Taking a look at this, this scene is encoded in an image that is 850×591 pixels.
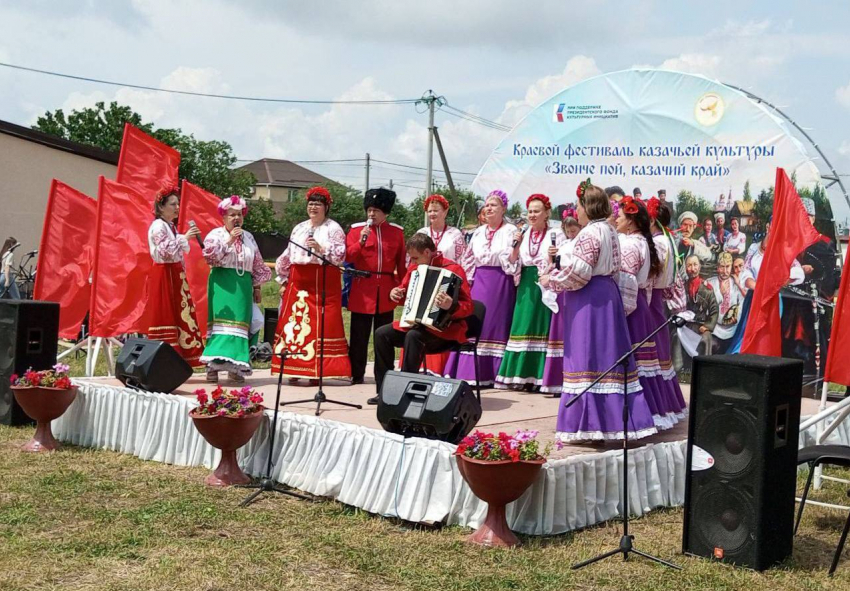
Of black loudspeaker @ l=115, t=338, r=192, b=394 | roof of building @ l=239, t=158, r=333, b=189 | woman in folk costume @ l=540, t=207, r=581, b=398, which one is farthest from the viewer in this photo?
roof of building @ l=239, t=158, r=333, b=189

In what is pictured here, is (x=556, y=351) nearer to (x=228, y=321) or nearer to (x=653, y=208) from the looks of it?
(x=653, y=208)

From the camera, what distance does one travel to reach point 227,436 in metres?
5.69

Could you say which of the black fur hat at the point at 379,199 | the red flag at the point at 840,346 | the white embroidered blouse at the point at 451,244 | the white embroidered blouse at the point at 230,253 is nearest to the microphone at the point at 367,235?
the black fur hat at the point at 379,199

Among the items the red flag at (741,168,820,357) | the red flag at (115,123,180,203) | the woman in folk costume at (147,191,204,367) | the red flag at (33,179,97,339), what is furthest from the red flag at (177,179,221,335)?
the red flag at (741,168,820,357)

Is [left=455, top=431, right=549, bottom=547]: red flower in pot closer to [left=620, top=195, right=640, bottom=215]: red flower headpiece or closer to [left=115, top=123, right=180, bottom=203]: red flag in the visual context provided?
[left=620, top=195, right=640, bottom=215]: red flower headpiece

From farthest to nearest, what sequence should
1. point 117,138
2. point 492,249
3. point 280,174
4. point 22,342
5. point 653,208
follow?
point 280,174 < point 117,138 < point 492,249 < point 22,342 < point 653,208

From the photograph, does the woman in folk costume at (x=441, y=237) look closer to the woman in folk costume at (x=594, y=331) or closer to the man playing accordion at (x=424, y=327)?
the man playing accordion at (x=424, y=327)

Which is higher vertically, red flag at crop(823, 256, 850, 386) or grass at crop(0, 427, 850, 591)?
red flag at crop(823, 256, 850, 386)

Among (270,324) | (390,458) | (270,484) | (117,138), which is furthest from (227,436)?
(117,138)

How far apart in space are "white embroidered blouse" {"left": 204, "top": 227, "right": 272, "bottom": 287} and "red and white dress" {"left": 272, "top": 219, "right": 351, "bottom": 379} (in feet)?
0.77

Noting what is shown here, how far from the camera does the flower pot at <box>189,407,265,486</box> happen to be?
5648mm

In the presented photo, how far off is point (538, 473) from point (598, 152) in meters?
6.19

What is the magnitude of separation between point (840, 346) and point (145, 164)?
6304mm

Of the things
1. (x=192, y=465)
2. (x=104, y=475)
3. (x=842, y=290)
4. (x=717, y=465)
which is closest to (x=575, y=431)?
(x=717, y=465)
